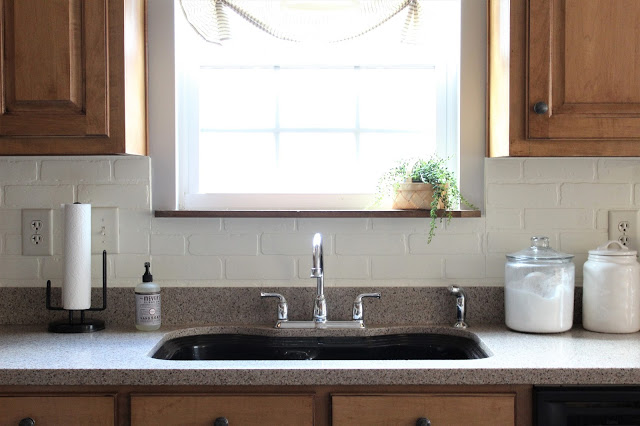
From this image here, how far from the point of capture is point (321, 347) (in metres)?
2.24

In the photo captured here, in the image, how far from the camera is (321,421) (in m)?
1.79

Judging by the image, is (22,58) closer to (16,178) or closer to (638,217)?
(16,178)

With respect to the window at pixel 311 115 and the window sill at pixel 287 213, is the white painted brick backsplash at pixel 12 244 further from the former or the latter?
the window at pixel 311 115

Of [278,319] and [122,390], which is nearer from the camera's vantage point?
[122,390]

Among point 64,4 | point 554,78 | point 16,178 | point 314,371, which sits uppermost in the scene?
point 64,4

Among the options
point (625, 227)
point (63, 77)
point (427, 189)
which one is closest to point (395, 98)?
point (427, 189)

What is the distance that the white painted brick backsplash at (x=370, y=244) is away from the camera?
2.39 m

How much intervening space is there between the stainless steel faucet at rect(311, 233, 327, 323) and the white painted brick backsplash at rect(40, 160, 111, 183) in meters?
0.72

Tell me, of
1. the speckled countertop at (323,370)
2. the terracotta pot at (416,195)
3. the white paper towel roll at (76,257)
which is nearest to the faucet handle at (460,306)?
the terracotta pot at (416,195)

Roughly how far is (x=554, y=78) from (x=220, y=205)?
1.13m

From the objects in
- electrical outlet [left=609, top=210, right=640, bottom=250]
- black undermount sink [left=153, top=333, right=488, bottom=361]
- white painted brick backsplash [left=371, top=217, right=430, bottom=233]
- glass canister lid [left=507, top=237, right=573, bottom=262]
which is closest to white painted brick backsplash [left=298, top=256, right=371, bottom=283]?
white painted brick backsplash [left=371, top=217, right=430, bottom=233]

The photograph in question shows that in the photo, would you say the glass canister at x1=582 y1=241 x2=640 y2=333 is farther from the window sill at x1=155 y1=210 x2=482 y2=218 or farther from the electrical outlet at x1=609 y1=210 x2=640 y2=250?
the window sill at x1=155 y1=210 x2=482 y2=218

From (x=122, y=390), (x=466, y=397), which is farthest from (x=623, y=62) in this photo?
(x=122, y=390)

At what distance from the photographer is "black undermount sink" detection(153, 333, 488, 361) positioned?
2207 millimetres
